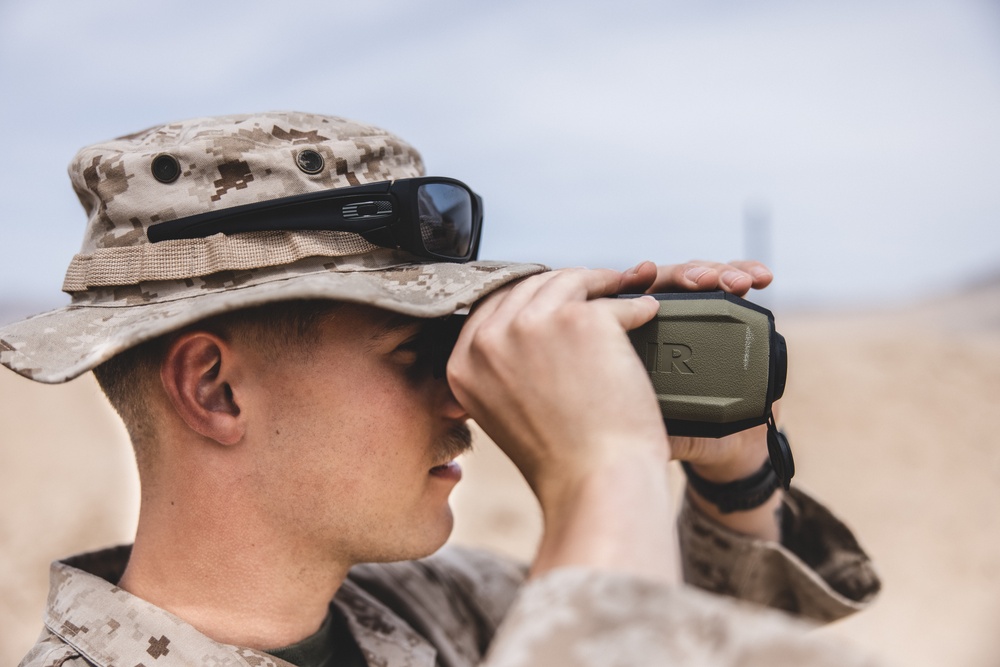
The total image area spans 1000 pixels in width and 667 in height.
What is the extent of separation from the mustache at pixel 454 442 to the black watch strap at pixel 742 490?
2.10ft

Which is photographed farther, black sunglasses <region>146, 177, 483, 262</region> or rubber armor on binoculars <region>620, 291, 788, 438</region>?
black sunglasses <region>146, 177, 483, 262</region>

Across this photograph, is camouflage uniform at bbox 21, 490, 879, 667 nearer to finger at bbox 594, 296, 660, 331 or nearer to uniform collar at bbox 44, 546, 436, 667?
uniform collar at bbox 44, 546, 436, 667

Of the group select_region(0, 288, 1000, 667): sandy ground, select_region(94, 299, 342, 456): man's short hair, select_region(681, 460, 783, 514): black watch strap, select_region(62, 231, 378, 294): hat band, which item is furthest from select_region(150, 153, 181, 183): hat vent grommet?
select_region(0, 288, 1000, 667): sandy ground

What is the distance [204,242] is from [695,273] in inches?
31.6

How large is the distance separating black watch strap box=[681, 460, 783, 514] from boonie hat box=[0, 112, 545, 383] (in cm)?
79

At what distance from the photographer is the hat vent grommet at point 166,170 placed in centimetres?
133

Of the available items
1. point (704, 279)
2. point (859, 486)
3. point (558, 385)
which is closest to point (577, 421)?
point (558, 385)

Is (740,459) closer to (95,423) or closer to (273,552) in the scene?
(273,552)

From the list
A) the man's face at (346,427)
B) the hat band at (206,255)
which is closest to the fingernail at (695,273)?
the man's face at (346,427)

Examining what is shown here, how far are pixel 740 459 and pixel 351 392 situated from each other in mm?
899

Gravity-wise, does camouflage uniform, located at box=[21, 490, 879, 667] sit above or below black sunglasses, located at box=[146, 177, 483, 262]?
below

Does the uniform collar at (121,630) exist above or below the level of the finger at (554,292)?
below

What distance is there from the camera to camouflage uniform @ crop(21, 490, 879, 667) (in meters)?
0.75

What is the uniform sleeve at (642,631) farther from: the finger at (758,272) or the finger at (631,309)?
the finger at (758,272)
